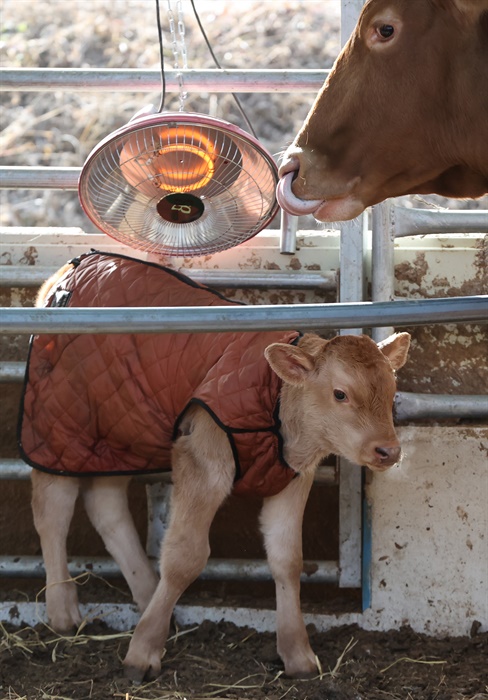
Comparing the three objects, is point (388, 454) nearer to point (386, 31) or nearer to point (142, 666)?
point (142, 666)

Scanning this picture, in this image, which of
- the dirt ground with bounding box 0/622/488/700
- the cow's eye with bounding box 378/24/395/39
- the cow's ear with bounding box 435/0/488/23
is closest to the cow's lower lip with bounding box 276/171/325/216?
the cow's eye with bounding box 378/24/395/39

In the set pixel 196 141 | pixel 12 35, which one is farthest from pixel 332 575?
pixel 12 35

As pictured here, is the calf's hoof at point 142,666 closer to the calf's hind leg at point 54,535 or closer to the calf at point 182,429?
the calf at point 182,429

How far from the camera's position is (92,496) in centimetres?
468

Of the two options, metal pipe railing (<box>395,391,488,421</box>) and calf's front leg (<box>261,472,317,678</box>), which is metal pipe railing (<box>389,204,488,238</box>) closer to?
metal pipe railing (<box>395,391,488,421</box>)

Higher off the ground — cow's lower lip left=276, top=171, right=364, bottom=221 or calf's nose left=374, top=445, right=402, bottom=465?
cow's lower lip left=276, top=171, right=364, bottom=221

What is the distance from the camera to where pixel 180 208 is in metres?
4.18

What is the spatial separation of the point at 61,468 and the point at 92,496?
0.34 m

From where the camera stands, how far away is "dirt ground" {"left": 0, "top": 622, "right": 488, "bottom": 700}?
3.87 meters

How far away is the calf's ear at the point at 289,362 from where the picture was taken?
3.90 meters

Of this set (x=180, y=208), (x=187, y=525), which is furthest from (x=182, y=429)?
(x=180, y=208)

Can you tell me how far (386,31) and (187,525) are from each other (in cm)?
205

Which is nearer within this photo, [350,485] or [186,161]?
[186,161]

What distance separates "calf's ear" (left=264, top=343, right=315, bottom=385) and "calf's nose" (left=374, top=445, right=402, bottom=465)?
418mm
